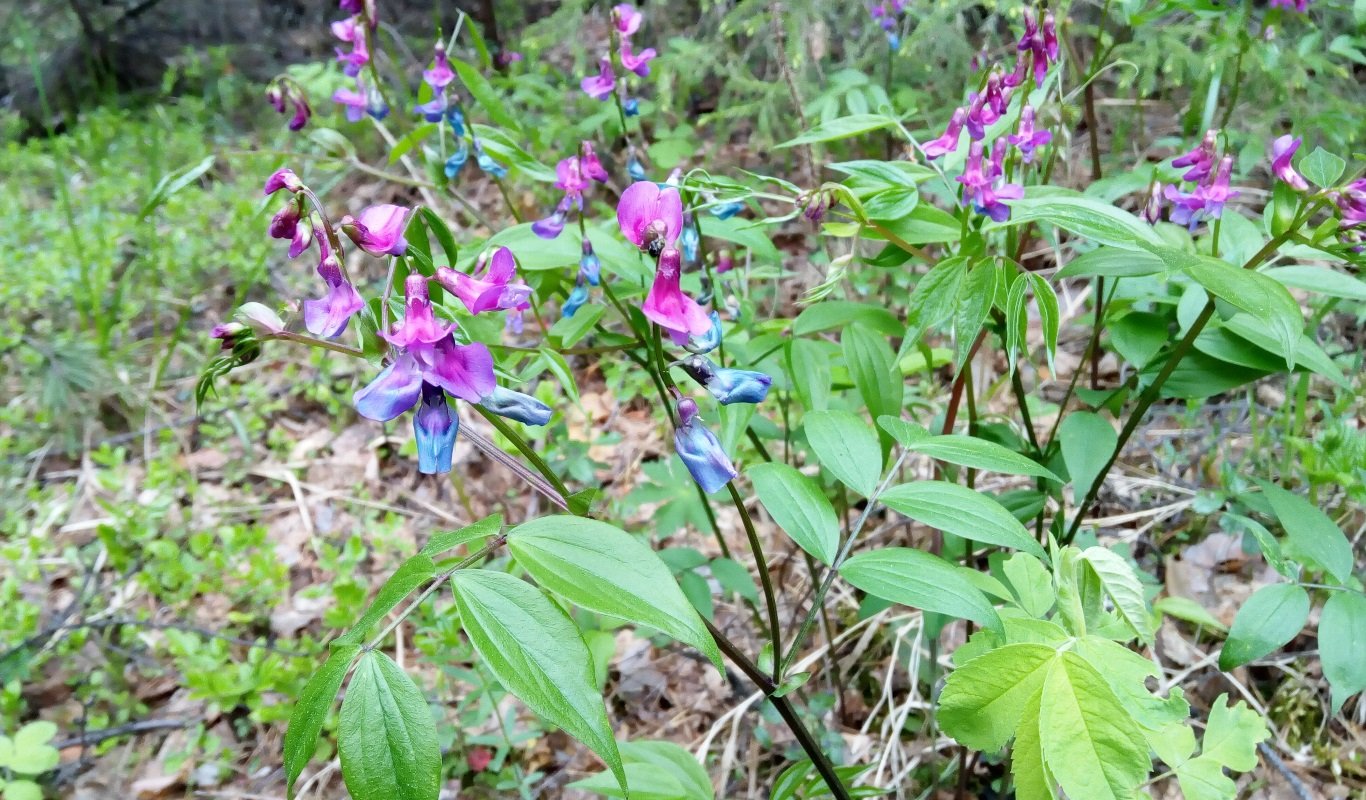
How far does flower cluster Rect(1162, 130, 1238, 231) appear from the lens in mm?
1562

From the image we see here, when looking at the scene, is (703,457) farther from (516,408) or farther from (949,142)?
(949,142)

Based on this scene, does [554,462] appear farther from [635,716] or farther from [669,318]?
[669,318]

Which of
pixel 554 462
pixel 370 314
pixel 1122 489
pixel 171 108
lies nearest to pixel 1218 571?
pixel 1122 489

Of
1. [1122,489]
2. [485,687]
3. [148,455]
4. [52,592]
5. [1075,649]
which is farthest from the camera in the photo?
[148,455]

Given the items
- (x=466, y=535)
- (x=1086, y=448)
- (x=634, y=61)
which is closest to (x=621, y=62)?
(x=634, y=61)

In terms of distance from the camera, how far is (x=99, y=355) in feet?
12.0

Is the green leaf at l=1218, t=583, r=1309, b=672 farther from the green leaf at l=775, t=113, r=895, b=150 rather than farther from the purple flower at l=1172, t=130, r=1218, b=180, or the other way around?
the green leaf at l=775, t=113, r=895, b=150

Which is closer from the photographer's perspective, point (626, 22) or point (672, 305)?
point (672, 305)

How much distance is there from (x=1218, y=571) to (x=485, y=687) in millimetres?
1954

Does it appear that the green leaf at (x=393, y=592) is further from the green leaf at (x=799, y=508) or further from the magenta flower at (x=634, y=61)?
the magenta flower at (x=634, y=61)

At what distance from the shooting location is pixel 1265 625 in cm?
133

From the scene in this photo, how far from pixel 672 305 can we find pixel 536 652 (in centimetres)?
48

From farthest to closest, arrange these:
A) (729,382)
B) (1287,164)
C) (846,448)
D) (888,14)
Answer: (888,14) < (1287,164) < (846,448) < (729,382)

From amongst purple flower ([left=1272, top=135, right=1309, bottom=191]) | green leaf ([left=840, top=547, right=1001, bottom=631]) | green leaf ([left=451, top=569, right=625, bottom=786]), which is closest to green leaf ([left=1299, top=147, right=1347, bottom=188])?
purple flower ([left=1272, top=135, right=1309, bottom=191])
